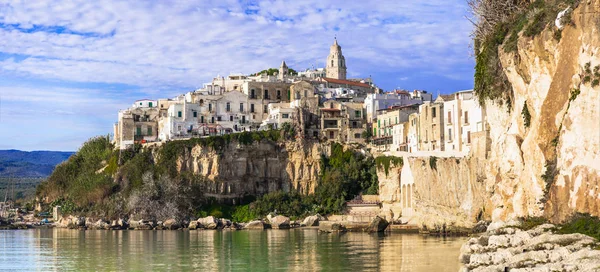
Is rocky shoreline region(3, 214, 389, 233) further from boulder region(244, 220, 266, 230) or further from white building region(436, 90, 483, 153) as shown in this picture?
white building region(436, 90, 483, 153)

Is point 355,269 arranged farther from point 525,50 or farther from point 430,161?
point 430,161

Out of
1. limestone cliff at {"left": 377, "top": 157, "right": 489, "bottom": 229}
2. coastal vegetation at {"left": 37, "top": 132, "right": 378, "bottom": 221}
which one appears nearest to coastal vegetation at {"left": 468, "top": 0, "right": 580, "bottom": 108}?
limestone cliff at {"left": 377, "top": 157, "right": 489, "bottom": 229}

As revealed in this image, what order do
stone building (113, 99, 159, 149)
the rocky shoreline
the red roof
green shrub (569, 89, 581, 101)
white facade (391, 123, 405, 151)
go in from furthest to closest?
the red roof
stone building (113, 99, 159, 149)
white facade (391, 123, 405, 151)
the rocky shoreline
green shrub (569, 89, 581, 101)

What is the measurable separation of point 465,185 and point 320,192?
68.6ft

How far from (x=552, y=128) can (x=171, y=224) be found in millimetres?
43254

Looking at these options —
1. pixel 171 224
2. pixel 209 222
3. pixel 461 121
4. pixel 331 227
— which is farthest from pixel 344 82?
pixel 461 121

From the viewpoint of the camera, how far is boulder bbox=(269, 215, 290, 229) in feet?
218

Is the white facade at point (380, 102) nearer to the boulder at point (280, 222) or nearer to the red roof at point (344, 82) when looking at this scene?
the red roof at point (344, 82)

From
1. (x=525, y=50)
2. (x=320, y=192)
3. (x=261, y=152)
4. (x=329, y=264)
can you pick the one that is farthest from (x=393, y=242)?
(x=261, y=152)

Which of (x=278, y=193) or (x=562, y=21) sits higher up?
(x=562, y=21)

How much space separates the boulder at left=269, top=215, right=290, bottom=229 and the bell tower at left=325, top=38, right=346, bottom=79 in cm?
3860

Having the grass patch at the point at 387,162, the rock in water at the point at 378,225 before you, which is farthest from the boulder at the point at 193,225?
the rock in water at the point at 378,225

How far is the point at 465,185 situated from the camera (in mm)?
52469

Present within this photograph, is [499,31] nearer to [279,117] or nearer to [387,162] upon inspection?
[387,162]
